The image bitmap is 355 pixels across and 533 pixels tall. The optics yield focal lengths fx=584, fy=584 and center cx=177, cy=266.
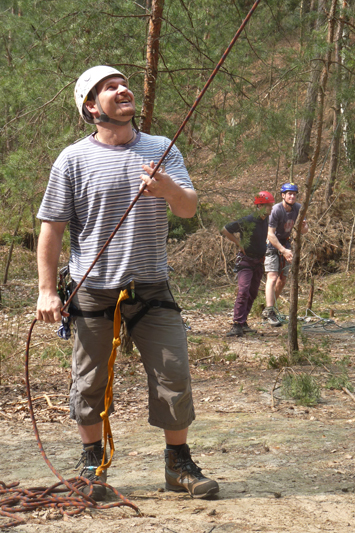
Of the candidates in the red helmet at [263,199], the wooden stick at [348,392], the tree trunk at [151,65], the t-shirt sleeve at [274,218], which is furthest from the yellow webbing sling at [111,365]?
the t-shirt sleeve at [274,218]

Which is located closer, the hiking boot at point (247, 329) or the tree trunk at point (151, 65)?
the tree trunk at point (151, 65)

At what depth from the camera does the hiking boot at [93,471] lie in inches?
115

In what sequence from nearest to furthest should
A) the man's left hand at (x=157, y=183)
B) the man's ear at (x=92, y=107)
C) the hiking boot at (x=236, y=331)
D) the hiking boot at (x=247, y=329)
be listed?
the man's left hand at (x=157, y=183)
the man's ear at (x=92, y=107)
the hiking boot at (x=236, y=331)
the hiking boot at (x=247, y=329)

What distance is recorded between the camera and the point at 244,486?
3053 mm

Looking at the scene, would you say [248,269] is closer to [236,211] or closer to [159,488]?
[236,211]

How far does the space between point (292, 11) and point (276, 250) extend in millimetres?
3208

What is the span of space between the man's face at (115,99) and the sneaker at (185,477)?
5.61 ft

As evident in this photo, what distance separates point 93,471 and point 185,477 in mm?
474

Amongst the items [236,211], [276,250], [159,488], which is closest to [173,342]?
[159,488]

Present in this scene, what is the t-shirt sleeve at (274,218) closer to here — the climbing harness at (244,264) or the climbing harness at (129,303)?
the climbing harness at (244,264)

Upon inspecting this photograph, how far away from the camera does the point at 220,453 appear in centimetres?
367

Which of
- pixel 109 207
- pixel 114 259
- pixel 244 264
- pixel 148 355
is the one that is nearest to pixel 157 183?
pixel 109 207

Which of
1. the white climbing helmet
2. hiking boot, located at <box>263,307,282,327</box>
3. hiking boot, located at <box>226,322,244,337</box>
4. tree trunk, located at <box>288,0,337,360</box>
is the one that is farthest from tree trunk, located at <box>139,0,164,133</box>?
hiking boot, located at <box>263,307,282,327</box>

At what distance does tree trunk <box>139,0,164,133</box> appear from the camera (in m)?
5.48
